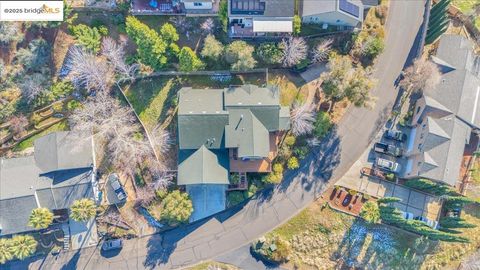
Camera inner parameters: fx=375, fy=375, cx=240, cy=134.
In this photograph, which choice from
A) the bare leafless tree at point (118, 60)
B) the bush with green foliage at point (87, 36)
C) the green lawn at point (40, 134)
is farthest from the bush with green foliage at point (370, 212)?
the green lawn at point (40, 134)

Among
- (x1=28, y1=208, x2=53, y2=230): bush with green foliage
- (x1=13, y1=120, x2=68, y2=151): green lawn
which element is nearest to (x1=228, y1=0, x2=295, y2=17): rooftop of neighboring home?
(x1=13, y1=120, x2=68, y2=151): green lawn

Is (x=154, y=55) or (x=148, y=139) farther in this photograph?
(x=148, y=139)

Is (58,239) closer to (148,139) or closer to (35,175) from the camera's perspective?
(35,175)

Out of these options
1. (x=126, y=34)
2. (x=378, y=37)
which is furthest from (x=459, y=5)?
(x=126, y=34)

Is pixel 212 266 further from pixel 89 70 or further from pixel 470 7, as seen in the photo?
pixel 470 7

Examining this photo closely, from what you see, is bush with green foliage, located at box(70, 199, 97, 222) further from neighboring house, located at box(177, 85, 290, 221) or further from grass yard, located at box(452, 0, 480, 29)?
grass yard, located at box(452, 0, 480, 29)
